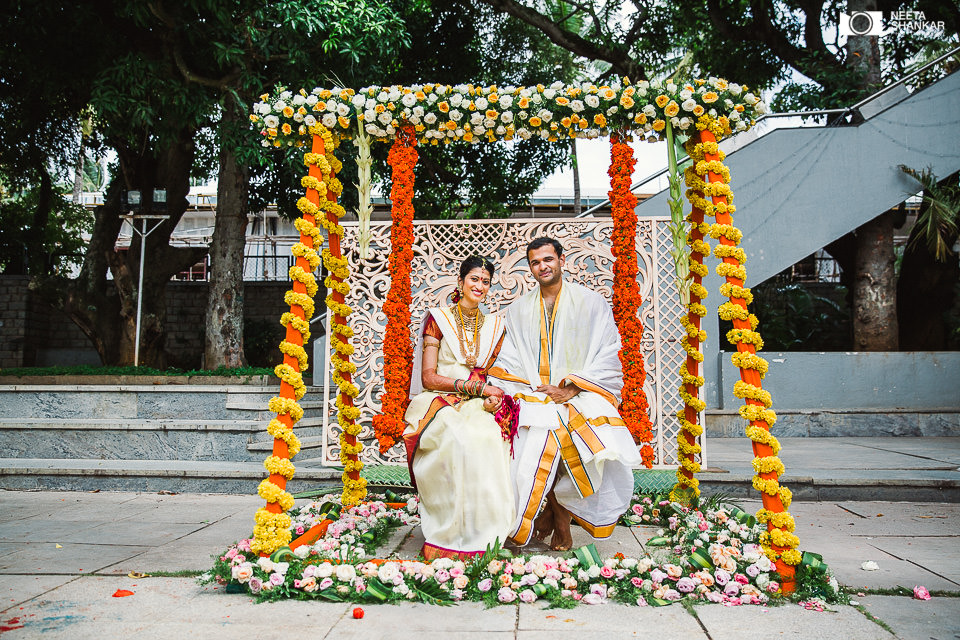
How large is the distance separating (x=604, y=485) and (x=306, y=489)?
300 cm

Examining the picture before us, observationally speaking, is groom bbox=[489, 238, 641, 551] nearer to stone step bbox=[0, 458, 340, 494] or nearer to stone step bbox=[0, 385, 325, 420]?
stone step bbox=[0, 458, 340, 494]

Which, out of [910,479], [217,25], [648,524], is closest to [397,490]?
[648,524]

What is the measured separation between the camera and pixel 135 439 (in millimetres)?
6594

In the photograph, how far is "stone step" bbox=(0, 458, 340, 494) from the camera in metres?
5.86

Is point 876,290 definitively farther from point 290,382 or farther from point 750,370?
point 290,382

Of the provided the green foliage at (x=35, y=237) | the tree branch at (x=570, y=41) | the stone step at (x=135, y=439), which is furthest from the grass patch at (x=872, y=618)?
the green foliage at (x=35, y=237)

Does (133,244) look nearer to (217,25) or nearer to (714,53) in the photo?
(217,25)

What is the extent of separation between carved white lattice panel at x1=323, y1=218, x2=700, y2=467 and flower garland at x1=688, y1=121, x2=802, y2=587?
2.10 meters

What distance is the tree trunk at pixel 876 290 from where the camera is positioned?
944cm

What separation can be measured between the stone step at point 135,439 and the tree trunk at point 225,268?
315cm

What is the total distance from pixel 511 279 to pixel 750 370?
9.28 ft

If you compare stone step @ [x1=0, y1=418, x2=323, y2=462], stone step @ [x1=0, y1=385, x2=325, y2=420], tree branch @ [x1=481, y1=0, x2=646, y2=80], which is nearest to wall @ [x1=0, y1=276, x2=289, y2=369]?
stone step @ [x1=0, y1=385, x2=325, y2=420]

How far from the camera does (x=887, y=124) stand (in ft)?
29.9

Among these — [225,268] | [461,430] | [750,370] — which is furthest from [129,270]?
[750,370]
